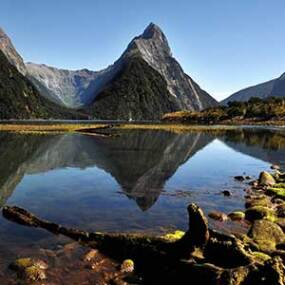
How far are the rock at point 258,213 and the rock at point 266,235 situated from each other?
5.41 metres

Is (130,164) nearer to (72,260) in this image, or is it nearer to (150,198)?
(150,198)

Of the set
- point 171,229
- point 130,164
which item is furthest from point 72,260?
point 130,164

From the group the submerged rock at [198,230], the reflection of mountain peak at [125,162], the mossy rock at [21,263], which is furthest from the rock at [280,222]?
the mossy rock at [21,263]

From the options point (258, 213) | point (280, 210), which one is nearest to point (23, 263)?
point (258, 213)

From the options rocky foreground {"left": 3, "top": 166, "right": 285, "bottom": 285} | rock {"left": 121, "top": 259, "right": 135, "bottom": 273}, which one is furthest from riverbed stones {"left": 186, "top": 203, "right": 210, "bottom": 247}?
rock {"left": 121, "top": 259, "right": 135, "bottom": 273}

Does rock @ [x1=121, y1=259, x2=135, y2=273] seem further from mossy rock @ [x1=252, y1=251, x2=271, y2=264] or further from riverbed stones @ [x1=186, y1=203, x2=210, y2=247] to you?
mossy rock @ [x1=252, y1=251, x2=271, y2=264]

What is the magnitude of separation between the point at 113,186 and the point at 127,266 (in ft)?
82.4

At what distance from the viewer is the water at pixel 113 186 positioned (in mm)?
29156

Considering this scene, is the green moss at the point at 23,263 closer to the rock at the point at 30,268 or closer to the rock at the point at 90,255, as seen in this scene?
the rock at the point at 30,268

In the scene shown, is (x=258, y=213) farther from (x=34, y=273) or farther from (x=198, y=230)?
(x=34, y=273)

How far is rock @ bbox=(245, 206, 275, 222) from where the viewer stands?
30.2 metres

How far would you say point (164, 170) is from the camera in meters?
58.1

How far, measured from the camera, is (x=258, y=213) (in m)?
30.9

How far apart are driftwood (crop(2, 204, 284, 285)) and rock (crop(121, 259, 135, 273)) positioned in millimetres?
283
